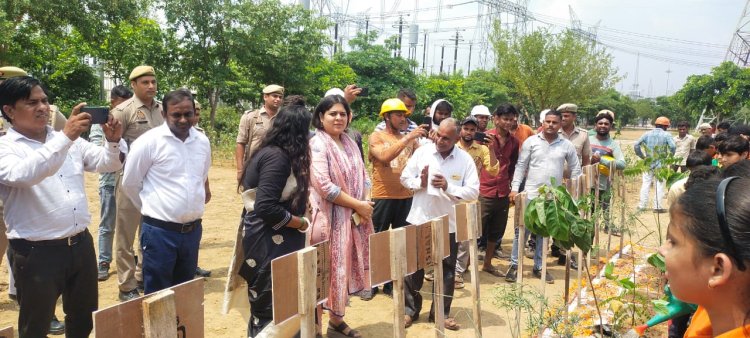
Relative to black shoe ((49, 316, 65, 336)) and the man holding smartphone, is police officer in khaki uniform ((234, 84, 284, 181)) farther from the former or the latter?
black shoe ((49, 316, 65, 336))

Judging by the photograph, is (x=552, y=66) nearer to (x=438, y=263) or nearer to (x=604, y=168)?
(x=604, y=168)

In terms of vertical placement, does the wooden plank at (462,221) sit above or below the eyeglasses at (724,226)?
below

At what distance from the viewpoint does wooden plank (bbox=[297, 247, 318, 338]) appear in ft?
6.74

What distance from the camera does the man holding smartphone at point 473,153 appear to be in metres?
5.12

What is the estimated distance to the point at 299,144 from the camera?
2.95 m

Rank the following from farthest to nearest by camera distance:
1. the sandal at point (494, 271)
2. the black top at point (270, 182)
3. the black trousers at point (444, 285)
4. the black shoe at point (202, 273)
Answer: the sandal at point (494, 271), the black shoe at point (202, 273), the black trousers at point (444, 285), the black top at point (270, 182)

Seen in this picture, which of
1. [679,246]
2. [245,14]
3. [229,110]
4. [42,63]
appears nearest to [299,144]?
[679,246]

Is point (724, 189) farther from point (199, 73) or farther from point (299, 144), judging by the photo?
point (199, 73)

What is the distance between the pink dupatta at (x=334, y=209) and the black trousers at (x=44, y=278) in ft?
4.24

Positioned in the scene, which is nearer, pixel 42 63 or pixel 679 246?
pixel 679 246

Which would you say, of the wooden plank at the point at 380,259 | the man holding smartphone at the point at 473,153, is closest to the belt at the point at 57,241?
the wooden plank at the point at 380,259

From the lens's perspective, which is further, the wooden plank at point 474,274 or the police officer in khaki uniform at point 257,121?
the police officer in khaki uniform at point 257,121

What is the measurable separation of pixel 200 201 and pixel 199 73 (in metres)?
14.8

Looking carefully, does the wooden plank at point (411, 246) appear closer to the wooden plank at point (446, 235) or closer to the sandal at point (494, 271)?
the wooden plank at point (446, 235)
